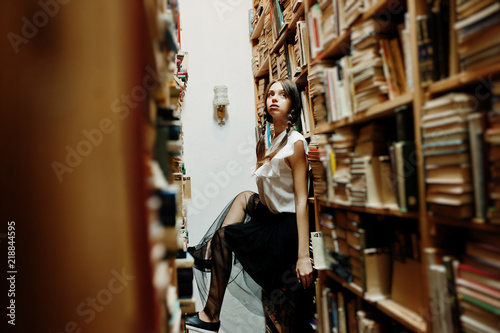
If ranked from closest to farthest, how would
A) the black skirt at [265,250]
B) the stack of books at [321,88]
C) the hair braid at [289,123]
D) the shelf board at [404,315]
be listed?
1. the shelf board at [404,315]
2. the stack of books at [321,88]
3. the black skirt at [265,250]
4. the hair braid at [289,123]

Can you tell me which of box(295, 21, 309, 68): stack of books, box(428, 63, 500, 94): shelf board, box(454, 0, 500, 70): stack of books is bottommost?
box(428, 63, 500, 94): shelf board

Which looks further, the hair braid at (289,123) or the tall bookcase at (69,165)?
the hair braid at (289,123)

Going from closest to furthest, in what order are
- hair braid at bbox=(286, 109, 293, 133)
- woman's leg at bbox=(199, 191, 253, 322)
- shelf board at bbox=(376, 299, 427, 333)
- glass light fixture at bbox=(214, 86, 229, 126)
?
1. shelf board at bbox=(376, 299, 427, 333)
2. woman's leg at bbox=(199, 191, 253, 322)
3. hair braid at bbox=(286, 109, 293, 133)
4. glass light fixture at bbox=(214, 86, 229, 126)

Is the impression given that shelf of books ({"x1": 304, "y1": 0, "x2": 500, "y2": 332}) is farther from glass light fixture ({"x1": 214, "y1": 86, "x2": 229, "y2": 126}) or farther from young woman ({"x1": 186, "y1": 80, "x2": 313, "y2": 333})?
glass light fixture ({"x1": 214, "y1": 86, "x2": 229, "y2": 126})

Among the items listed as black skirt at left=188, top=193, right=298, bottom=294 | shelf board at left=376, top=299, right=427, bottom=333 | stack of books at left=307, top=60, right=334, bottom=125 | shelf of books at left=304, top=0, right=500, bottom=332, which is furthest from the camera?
black skirt at left=188, top=193, right=298, bottom=294

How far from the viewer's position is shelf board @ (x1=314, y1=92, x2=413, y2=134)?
3.45 ft

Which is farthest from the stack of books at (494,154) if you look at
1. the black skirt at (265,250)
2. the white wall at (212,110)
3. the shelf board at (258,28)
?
the white wall at (212,110)

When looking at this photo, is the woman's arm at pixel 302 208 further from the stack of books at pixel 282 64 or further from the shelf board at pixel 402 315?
the stack of books at pixel 282 64

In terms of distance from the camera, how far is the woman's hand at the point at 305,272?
183cm

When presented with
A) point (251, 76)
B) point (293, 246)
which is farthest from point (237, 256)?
point (251, 76)

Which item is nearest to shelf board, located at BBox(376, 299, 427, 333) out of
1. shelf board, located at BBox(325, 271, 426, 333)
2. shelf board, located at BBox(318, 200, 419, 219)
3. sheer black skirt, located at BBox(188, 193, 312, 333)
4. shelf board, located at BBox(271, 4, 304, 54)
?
shelf board, located at BBox(325, 271, 426, 333)

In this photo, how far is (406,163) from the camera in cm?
103

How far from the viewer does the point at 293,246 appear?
1.98 metres

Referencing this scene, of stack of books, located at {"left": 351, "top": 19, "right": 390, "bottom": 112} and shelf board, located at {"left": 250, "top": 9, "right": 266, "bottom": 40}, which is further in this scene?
shelf board, located at {"left": 250, "top": 9, "right": 266, "bottom": 40}
